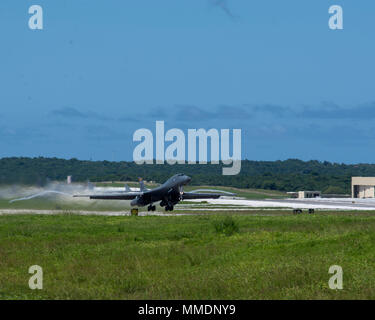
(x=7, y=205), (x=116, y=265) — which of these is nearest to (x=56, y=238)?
(x=116, y=265)

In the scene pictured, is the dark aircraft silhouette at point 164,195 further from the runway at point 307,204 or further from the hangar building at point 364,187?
the hangar building at point 364,187

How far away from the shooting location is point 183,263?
27.8 metres

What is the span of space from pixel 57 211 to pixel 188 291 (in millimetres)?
51632

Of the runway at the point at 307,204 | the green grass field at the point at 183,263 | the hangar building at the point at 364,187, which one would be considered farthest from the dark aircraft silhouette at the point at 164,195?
the hangar building at the point at 364,187

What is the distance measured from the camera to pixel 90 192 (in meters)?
72.8

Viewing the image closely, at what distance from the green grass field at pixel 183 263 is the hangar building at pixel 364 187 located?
10319cm

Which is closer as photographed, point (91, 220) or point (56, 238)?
point (56, 238)

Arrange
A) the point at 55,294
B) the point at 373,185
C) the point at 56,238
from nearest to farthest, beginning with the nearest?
the point at 55,294 → the point at 56,238 → the point at 373,185

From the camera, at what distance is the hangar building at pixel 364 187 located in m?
139

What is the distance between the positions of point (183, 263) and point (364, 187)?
400ft

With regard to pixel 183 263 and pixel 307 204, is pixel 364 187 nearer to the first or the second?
pixel 307 204

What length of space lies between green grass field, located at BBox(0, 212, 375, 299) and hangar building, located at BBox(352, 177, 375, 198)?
103188 mm

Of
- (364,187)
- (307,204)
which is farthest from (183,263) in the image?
(364,187)
